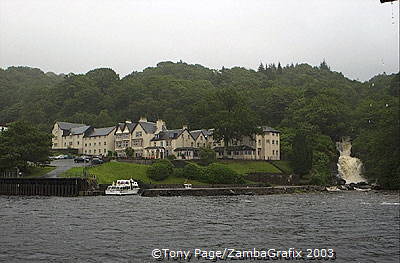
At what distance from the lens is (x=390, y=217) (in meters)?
43.2

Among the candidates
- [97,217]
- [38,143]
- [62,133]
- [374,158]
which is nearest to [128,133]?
[62,133]

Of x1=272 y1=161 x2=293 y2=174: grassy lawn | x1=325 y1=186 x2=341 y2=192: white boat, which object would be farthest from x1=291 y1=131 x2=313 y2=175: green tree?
x1=325 y1=186 x2=341 y2=192: white boat

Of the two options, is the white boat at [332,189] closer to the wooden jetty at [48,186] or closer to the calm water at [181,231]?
the calm water at [181,231]

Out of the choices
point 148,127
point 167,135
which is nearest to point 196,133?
point 167,135

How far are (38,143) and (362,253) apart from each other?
71.9 meters

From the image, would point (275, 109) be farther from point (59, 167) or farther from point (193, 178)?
point (59, 167)

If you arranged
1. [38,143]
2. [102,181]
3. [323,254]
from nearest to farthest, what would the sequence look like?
[323,254]
[102,181]
[38,143]

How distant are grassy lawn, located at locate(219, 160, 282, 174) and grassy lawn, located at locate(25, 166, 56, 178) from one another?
36071 millimetres

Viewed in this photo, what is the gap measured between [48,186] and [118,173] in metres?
14.1

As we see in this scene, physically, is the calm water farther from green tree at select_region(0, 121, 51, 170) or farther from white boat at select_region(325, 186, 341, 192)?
white boat at select_region(325, 186, 341, 192)

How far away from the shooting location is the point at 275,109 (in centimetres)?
14125

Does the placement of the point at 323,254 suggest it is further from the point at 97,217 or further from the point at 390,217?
the point at 97,217

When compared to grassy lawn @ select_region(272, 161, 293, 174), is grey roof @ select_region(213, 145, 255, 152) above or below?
above

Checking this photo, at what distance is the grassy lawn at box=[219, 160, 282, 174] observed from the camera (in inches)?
3930
